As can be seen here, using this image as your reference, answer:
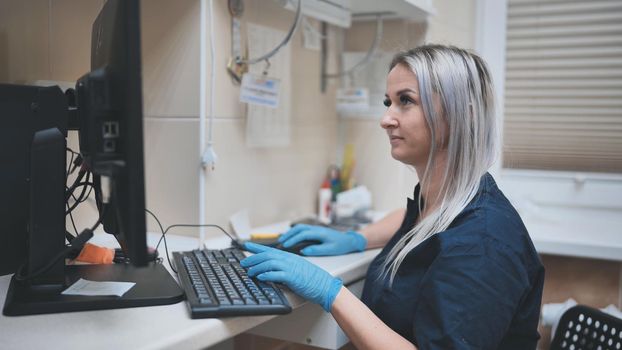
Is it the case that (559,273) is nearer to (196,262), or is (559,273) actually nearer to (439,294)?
(439,294)

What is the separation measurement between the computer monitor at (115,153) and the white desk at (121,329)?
2 cm

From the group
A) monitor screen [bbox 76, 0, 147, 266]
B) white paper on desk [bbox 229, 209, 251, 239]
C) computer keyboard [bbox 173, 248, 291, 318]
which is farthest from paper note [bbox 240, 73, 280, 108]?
monitor screen [bbox 76, 0, 147, 266]

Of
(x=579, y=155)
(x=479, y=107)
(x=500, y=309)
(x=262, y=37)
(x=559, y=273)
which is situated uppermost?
→ (x=262, y=37)

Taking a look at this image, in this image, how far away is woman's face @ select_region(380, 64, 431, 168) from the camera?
126 cm

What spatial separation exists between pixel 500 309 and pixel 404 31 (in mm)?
1322

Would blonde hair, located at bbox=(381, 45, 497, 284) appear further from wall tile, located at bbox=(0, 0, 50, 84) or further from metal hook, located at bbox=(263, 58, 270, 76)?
wall tile, located at bbox=(0, 0, 50, 84)

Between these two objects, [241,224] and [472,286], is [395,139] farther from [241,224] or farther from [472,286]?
[241,224]

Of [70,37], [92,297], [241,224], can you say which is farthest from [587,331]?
[70,37]

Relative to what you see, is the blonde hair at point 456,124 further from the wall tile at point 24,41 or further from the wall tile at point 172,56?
the wall tile at point 24,41

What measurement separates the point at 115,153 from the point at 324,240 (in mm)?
730

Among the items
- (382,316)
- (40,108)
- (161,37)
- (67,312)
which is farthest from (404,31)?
(67,312)

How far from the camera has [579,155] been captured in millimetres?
2061

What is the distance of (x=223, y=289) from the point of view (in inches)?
39.8

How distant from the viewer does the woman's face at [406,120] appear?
1265mm
